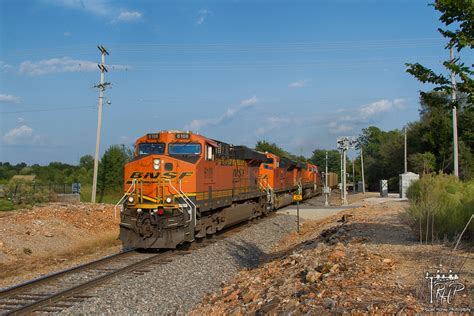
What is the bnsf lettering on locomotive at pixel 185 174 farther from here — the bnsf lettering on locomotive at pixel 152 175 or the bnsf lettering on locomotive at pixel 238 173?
the bnsf lettering on locomotive at pixel 238 173

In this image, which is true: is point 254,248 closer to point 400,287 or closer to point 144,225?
point 144,225

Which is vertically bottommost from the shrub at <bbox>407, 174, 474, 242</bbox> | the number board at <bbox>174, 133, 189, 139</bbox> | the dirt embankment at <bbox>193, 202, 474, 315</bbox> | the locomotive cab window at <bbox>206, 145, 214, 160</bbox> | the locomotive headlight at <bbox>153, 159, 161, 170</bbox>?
the dirt embankment at <bbox>193, 202, 474, 315</bbox>

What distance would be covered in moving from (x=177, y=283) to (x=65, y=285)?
252cm

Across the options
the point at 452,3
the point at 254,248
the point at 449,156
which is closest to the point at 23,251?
the point at 254,248

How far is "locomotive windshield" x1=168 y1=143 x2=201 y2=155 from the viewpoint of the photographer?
48.8ft

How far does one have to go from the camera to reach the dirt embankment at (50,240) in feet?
42.7

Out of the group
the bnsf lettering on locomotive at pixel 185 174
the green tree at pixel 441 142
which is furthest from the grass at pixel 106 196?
the green tree at pixel 441 142

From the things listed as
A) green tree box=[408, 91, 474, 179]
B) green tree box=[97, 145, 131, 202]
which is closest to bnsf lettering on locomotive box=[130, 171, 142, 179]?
green tree box=[97, 145, 131, 202]

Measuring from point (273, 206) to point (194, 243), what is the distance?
530 inches

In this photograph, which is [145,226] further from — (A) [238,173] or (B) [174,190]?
(A) [238,173]

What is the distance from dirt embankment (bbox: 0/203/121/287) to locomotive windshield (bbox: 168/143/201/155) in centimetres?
417

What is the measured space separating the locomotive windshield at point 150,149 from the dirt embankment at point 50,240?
3.66 meters

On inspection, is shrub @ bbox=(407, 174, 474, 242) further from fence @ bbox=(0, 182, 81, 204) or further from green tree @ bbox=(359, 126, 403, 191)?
green tree @ bbox=(359, 126, 403, 191)

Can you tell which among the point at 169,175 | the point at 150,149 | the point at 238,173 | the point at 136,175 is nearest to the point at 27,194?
the point at 238,173
